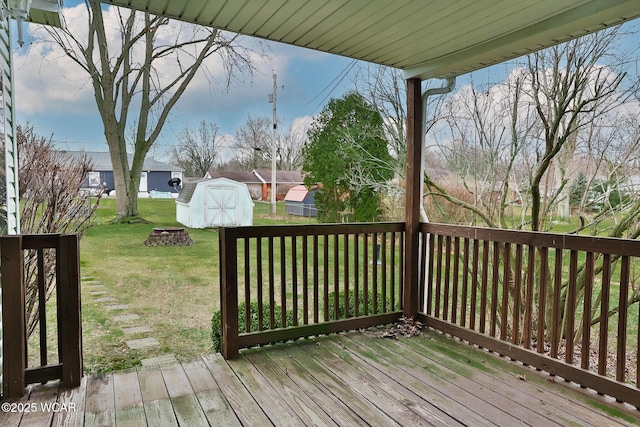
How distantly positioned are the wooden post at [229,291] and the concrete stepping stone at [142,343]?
111 cm

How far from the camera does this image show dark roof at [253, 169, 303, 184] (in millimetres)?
4363

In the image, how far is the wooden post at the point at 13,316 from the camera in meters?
2.16

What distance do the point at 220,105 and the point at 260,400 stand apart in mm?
3581

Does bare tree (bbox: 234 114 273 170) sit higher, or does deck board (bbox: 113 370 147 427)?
bare tree (bbox: 234 114 273 170)

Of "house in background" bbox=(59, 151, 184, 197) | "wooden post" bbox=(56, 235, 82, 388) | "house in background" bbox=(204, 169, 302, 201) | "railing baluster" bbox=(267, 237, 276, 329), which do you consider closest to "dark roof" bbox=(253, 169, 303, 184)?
"house in background" bbox=(204, 169, 302, 201)

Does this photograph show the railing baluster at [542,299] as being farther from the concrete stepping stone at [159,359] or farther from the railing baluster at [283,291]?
the concrete stepping stone at [159,359]

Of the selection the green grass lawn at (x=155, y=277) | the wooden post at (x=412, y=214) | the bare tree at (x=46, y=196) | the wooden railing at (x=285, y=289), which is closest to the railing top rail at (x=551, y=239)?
the wooden post at (x=412, y=214)

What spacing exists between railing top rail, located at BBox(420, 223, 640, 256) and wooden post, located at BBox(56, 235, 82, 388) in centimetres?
276

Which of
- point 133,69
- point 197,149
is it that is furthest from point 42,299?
point 133,69

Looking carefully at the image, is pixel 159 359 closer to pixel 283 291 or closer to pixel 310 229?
pixel 283 291

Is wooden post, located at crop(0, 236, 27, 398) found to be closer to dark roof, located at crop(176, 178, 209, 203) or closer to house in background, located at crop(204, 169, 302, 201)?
dark roof, located at crop(176, 178, 209, 203)

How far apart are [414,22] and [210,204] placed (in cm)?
249

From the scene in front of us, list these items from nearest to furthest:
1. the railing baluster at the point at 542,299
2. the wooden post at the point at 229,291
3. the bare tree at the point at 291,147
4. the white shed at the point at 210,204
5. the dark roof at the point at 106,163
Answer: the railing baluster at the point at 542,299 → the wooden post at the point at 229,291 → the dark roof at the point at 106,163 → the white shed at the point at 210,204 → the bare tree at the point at 291,147

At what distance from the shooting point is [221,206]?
3824 mm
